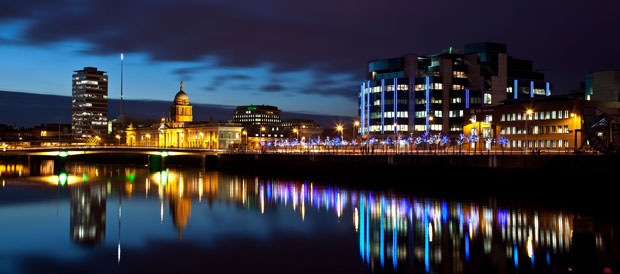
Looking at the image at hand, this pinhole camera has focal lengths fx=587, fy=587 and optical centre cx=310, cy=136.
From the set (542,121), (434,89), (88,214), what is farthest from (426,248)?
(434,89)

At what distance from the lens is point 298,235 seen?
147 feet

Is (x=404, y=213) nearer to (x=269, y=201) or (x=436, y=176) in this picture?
(x=269, y=201)

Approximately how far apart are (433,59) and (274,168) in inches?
2786

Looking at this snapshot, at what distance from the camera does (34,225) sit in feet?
162

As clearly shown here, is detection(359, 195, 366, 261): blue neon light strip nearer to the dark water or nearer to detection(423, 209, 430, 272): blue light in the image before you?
the dark water

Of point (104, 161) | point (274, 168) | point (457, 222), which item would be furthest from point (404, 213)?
point (104, 161)

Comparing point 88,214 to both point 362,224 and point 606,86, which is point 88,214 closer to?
point 362,224

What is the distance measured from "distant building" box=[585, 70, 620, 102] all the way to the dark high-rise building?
37542 millimetres

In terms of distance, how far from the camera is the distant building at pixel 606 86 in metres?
105

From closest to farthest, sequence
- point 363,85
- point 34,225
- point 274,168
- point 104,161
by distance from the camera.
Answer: point 34,225 → point 274,168 → point 363,85 → point 104,161

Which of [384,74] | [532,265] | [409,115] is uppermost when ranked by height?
[384,74]

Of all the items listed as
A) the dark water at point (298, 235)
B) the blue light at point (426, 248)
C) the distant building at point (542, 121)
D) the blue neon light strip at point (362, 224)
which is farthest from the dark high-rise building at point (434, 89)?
the blue light at point (426, 248)

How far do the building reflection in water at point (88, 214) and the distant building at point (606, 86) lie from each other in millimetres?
86331

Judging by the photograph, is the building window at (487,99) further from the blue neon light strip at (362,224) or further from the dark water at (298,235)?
the blue neon light strip at (362,224)
